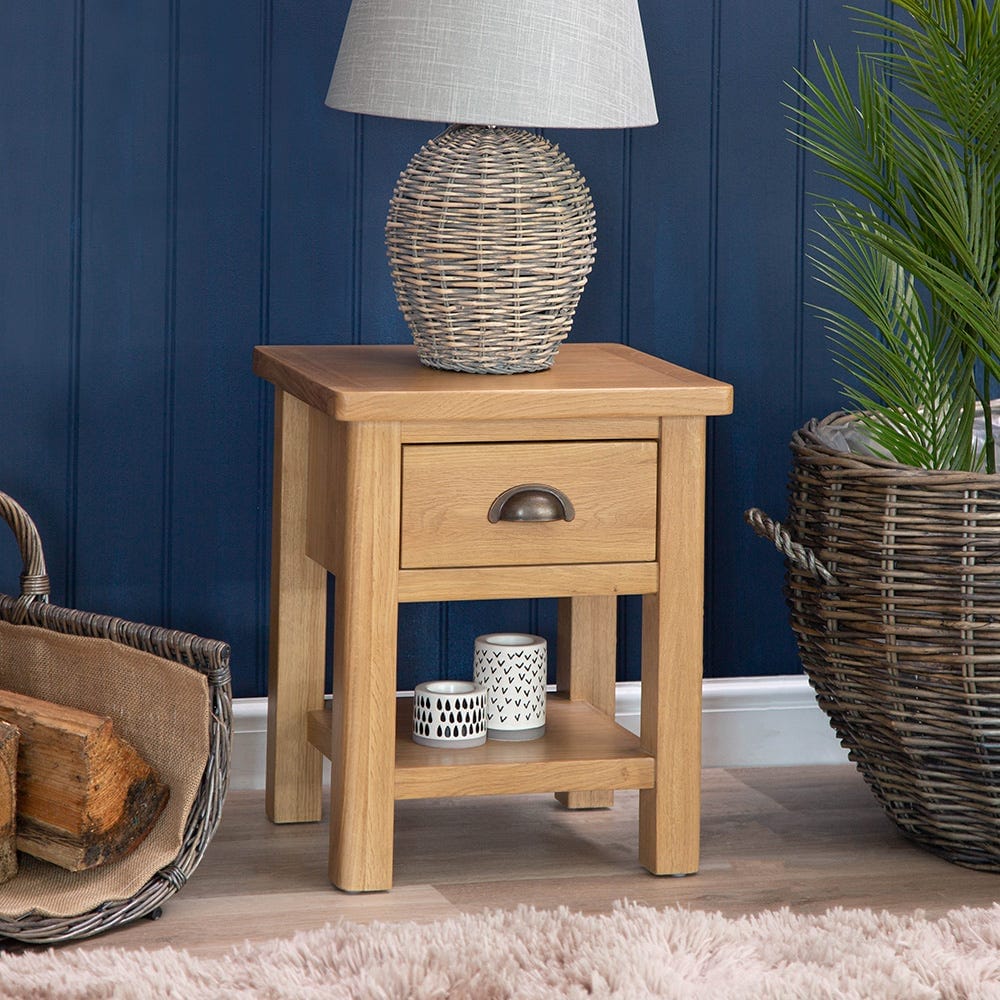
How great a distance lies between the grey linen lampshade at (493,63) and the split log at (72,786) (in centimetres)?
75

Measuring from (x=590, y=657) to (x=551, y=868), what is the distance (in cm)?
33

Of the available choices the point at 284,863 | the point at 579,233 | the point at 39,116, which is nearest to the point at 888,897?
the point at 284,863

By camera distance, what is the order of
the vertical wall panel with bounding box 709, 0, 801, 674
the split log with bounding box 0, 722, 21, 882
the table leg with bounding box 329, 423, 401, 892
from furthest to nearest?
1. the vertical wall panel with bounding box 709, 0, 801, 674
2. the table leg with bounding box 329, 423, 401, 892
3. the split log with bounding box 0, 722, 21, 882

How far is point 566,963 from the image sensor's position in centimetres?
157

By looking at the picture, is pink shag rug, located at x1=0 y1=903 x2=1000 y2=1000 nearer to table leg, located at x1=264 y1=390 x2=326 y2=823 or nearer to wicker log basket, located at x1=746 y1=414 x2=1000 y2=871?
A: wicker log basket, located at x1=746 y1=414 x2=1000 y2=871

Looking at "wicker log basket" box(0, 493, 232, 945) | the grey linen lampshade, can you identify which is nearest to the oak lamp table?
"wicker log basket" box(0, 493, 232, 945)

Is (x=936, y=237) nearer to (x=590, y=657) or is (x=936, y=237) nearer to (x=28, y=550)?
(x=590, y=657)

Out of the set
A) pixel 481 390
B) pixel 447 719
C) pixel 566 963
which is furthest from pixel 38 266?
pixel 566 963

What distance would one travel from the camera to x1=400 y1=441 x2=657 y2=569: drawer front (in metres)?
1.77

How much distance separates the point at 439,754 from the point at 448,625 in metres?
0.39

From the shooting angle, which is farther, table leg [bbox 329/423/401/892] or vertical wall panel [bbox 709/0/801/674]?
vertical wall panel [bbox 709/0/801/674]

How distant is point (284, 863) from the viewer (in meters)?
1.91

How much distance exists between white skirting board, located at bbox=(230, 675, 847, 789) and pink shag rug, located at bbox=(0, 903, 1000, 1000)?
640 millimetres

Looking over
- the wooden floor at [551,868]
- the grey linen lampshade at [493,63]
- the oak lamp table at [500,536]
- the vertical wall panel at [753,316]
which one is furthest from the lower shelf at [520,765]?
the grey linen lampshade at [493,63]
